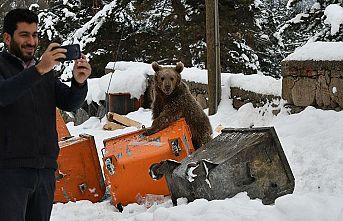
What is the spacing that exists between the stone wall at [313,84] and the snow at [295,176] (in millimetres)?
160

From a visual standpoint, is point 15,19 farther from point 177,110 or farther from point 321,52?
point 321,52

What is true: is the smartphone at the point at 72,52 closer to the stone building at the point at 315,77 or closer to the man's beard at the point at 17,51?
the man's beard at the point at 17,51

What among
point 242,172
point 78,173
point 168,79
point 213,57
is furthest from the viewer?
point 213,57

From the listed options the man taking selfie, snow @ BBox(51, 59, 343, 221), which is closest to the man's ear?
the man taking selfie

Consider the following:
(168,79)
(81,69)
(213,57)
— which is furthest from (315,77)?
(81,69)

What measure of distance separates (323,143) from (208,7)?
4150 mm

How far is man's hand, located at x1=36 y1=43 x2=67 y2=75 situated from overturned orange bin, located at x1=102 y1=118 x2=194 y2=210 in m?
2.32

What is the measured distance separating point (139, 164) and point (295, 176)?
1.52m

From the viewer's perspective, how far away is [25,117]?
2947 mm

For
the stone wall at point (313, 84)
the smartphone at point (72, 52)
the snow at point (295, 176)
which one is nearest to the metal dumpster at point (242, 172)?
the snow at point (295, 176)

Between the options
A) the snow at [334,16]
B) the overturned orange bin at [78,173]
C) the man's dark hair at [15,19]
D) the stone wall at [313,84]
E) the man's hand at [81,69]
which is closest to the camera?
the man's dark hair at [15,19]

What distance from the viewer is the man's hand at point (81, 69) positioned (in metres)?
3.14

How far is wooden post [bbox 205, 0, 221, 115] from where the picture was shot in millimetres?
9547

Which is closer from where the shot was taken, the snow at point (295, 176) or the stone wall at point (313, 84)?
the snow at point (295, 176)
